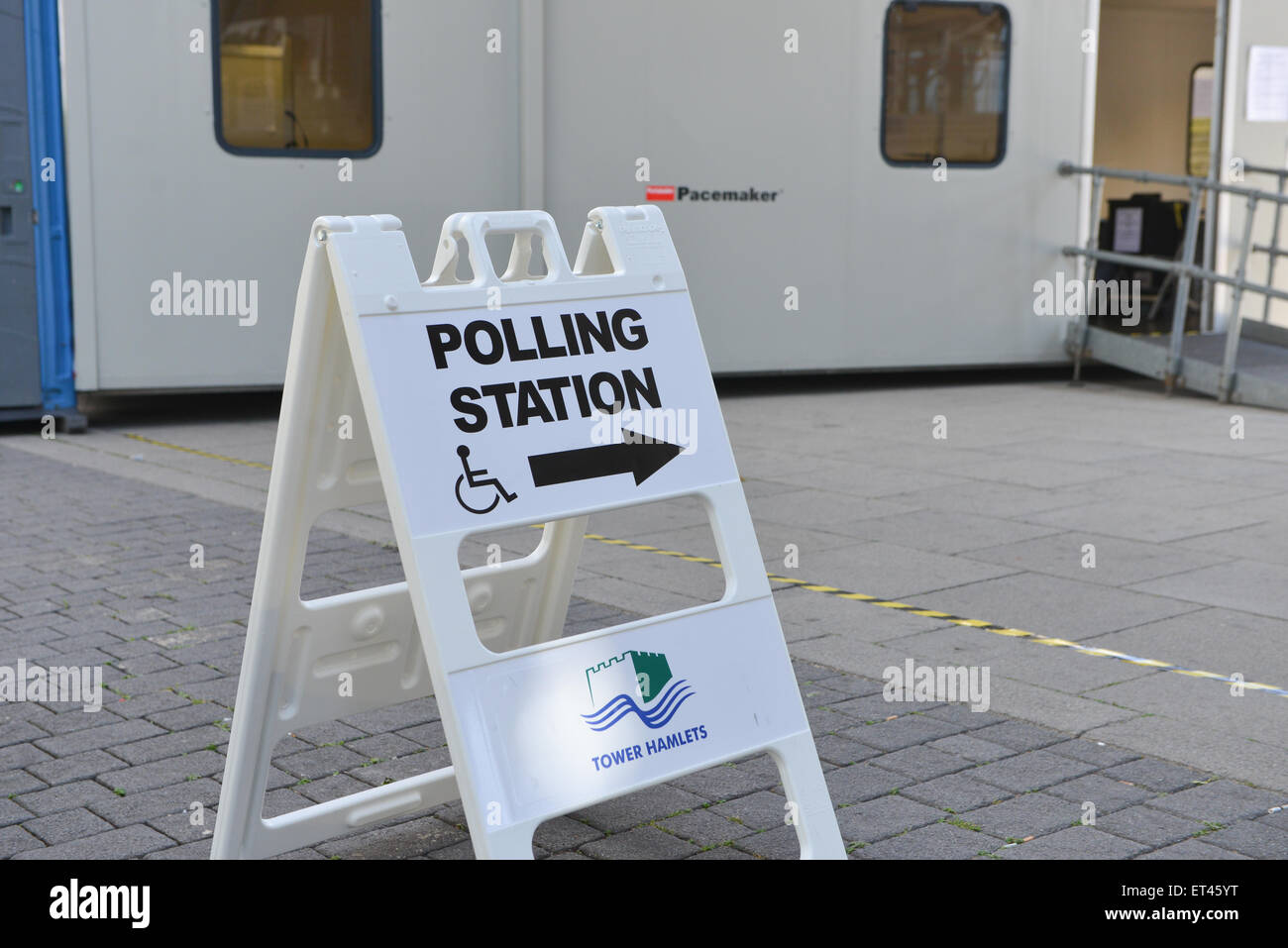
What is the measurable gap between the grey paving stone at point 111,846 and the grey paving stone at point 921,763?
177 cm

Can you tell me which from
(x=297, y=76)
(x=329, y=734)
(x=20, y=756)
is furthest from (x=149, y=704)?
(x=297, y=76)

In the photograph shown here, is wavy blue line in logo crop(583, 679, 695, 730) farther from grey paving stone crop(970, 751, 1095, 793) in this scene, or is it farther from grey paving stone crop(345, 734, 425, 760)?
grey paving stone crop(345, 734, 425, 760)

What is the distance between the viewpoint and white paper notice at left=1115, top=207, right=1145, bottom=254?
13.6m

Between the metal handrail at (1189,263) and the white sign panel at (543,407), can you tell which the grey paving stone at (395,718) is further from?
the metal handrail at (1189,263)

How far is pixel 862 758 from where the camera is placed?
397 centimetres

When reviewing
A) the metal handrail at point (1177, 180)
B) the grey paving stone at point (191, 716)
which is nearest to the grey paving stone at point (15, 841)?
the grey paving stone at point (191, 716)

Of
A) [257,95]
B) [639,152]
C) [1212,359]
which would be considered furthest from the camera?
[1212,359]

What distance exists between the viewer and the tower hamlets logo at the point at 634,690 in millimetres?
2994

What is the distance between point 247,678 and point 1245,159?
11.1m

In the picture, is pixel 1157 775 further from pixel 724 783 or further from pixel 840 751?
pixel 724 783

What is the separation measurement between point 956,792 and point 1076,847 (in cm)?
40

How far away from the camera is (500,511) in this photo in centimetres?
294
